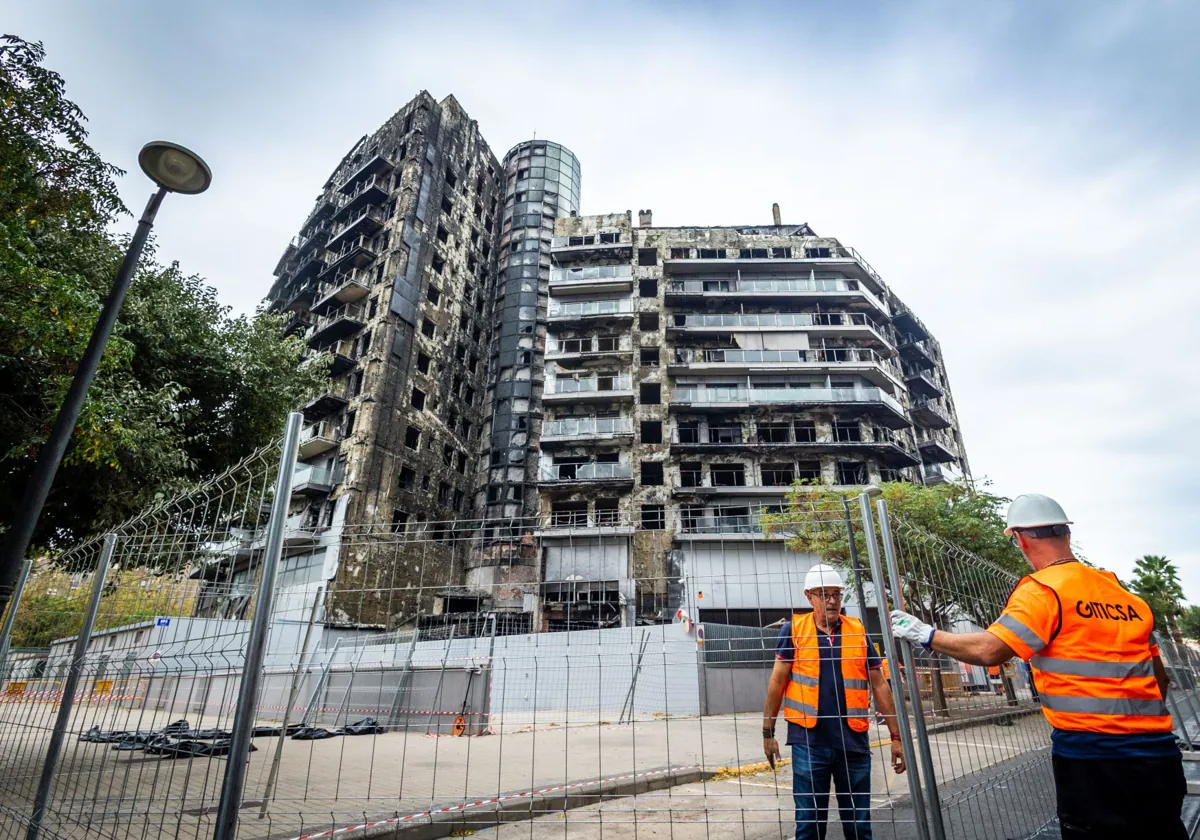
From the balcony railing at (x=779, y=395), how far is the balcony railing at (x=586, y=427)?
3.41 meters

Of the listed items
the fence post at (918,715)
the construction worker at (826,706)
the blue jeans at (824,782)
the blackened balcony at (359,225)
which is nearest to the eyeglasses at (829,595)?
the construction worker at (826,706)

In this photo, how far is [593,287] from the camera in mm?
41250

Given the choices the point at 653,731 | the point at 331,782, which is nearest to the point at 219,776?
the point at 331,782

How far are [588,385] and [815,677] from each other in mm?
34539

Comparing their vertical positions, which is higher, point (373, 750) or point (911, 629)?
point (911, 629)

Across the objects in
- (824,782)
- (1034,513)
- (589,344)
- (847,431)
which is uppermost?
(589,344)

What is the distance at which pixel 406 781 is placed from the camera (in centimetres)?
742

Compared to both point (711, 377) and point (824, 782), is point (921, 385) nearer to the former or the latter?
point (711, 377)

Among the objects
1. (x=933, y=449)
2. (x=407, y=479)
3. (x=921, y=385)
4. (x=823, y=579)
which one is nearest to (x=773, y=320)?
(x=921, y=385)

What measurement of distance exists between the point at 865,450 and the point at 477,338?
2613 centimetres

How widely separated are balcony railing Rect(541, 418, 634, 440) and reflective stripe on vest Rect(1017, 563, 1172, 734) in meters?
33.6

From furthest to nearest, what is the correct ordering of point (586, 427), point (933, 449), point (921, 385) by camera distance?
point (921, 385) < point (933, 449) < point (586, 427)

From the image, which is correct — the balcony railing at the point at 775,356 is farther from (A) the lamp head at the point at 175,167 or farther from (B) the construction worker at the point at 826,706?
A: (B) the construction worker at the point at 826,706

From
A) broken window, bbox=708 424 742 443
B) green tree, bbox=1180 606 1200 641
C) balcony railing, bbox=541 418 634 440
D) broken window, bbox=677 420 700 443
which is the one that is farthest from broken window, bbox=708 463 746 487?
green tree, bbox=1180 606 1200 641
